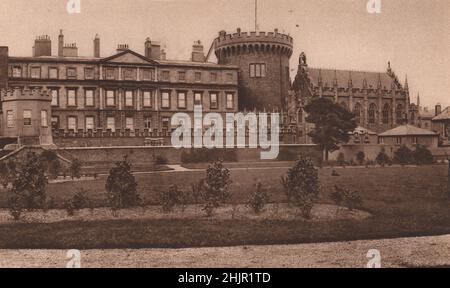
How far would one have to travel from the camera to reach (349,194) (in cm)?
1360

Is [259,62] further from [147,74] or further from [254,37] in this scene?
[147,74]

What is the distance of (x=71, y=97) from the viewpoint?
108 feet

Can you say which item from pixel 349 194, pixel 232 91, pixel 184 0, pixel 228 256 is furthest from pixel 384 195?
pixel 232 91

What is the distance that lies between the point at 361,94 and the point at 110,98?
23705 mm

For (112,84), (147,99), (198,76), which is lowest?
(147,99)

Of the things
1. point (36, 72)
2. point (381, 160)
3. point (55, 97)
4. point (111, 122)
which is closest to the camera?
point (381, 160)

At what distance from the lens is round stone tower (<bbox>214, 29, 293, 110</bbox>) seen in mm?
36125

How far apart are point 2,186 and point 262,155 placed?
34.1 feet

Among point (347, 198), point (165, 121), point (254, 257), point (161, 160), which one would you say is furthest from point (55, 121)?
point (254, 257)

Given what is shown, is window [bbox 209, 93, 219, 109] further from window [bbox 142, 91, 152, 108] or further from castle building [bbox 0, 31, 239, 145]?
window [bbox 142, 91, 152, 108]

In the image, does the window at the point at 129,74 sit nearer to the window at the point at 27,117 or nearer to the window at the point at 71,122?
Answer: the window at the point at 71,122

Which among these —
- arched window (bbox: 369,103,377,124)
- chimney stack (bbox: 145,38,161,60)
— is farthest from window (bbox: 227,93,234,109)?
arched window (bbox: 369,103,377,124)

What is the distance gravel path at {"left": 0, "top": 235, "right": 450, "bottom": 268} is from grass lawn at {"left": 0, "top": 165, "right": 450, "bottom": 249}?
35cm
